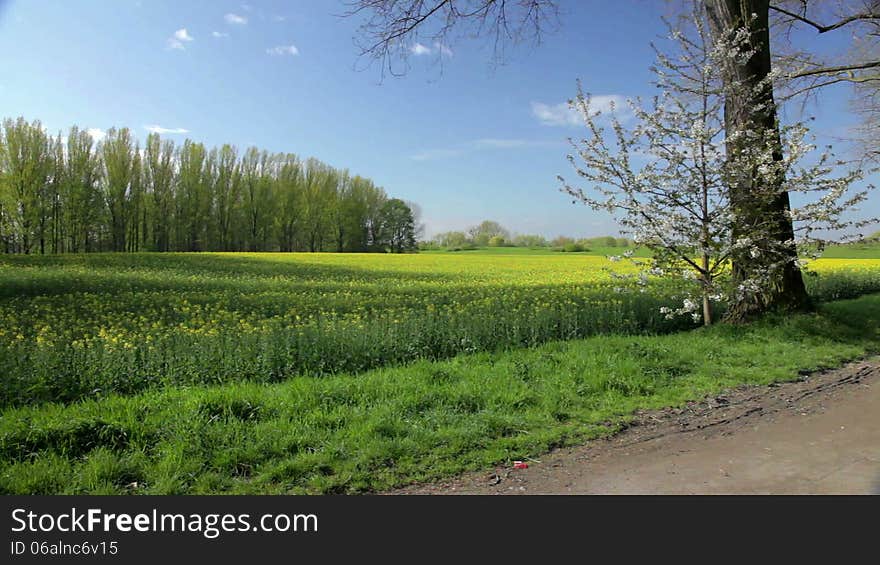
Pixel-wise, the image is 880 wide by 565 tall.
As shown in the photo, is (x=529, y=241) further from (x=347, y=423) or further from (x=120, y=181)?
(x=347, y=423)

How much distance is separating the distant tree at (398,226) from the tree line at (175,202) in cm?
14

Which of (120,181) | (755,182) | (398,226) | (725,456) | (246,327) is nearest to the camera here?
(725,456)

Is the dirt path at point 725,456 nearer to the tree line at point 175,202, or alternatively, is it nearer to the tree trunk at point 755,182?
the tree trunk at point 755,182

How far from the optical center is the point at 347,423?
4.94 metres

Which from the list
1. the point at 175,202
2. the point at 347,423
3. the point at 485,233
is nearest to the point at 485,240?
the point at 485,233

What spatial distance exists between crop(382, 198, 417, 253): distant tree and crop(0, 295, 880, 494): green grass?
2375 inches

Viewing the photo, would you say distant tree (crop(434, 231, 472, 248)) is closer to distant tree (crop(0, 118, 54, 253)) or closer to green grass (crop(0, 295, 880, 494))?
distant tree (crop(0, 118, 54, 253))

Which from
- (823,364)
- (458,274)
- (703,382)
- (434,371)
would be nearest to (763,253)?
(823,364)

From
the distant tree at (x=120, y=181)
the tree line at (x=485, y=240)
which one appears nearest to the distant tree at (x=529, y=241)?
the tree line at (x=485, y=240)

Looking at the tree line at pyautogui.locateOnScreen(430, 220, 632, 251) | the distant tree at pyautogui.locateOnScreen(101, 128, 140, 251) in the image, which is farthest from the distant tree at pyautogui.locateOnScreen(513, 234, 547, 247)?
the distant tree at pyautogui.locateOnScreen(101, 128, 140, 251)

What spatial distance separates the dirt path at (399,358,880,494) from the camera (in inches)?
150

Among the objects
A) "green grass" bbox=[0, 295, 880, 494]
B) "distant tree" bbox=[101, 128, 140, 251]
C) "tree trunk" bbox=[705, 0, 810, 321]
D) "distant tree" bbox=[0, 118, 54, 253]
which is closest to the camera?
"green grass" bbox=[0, 295, 880, 494]

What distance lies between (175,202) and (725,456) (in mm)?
59279

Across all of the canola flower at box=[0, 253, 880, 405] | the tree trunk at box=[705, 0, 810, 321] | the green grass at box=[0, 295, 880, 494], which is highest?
the tree trunk at box=[705, 0, 810, 321]
